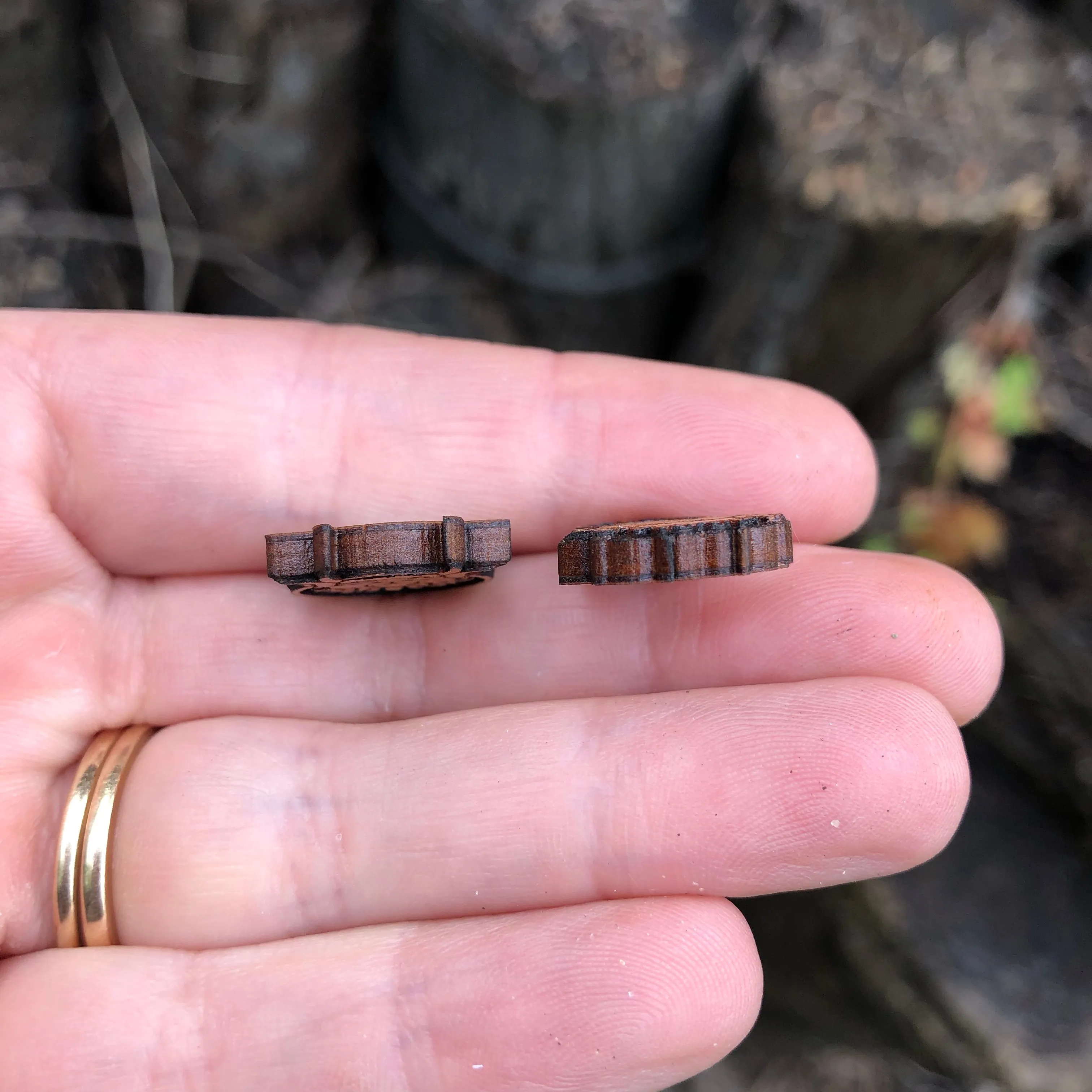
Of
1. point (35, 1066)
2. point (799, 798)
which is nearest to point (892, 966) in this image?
point (799, 798)

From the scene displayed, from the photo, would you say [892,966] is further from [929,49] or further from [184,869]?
[929,49]

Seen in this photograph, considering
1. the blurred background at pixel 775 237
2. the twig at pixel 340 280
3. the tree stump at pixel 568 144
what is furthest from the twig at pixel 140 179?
the tree stump at pixel 568 144

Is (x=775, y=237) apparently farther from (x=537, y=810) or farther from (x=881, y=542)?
(x=537, y=810)

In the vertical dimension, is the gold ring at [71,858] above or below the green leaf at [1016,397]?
below

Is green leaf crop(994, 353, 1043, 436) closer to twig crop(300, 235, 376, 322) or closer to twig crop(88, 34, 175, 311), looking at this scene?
twig crop(300, 235, 376, 322)

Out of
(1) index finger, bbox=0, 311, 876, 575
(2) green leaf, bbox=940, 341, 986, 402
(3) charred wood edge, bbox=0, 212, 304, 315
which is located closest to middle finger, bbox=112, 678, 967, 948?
(1) index finger, bbox=0, 311, 876, 575

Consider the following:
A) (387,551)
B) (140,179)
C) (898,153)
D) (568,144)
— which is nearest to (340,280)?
(140,179)

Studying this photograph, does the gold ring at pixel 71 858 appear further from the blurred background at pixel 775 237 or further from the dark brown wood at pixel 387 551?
the blurred background at pixel 775 237
